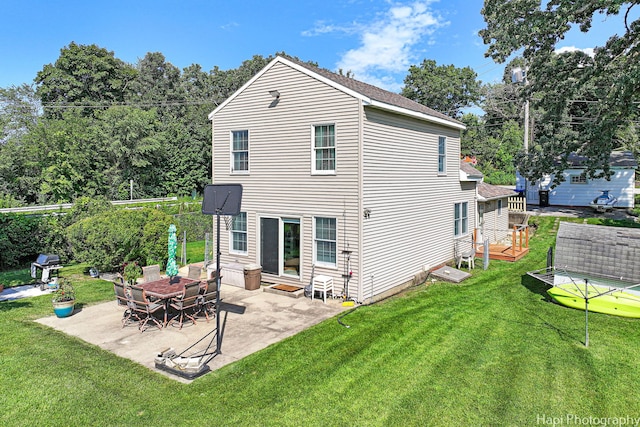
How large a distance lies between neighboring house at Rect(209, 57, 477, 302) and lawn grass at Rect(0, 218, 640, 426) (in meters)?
2.74

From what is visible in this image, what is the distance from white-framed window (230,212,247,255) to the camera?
13.6 metres

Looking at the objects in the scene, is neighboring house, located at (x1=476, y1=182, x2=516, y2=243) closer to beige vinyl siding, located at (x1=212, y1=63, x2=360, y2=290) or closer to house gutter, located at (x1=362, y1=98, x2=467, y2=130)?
house gutter, located at (x1=362, y1=98, x2=467, y2=130)

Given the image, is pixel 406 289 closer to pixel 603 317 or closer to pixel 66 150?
pixel 603 317

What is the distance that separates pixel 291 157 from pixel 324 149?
3.98 feet

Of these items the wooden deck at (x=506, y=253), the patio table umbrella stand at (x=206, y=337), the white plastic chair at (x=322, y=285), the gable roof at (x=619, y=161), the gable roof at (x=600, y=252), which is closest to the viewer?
the patio table umbrella stand at (x=206, y=337)

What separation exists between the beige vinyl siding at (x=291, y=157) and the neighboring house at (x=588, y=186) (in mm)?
19557

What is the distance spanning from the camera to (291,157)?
40.3 ft

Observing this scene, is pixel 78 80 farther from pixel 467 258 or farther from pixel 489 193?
pixel 467 258

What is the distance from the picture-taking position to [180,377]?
6676mm

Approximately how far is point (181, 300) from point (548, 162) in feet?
67.9

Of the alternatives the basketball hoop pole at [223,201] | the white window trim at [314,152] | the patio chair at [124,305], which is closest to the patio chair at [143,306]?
the patio chair at [124,305]

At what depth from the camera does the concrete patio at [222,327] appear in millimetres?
7781

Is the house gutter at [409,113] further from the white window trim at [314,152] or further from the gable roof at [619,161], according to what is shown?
the gable roof at [619,161]

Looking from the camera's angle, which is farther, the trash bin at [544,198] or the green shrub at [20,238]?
the trash bin at [544,198]
